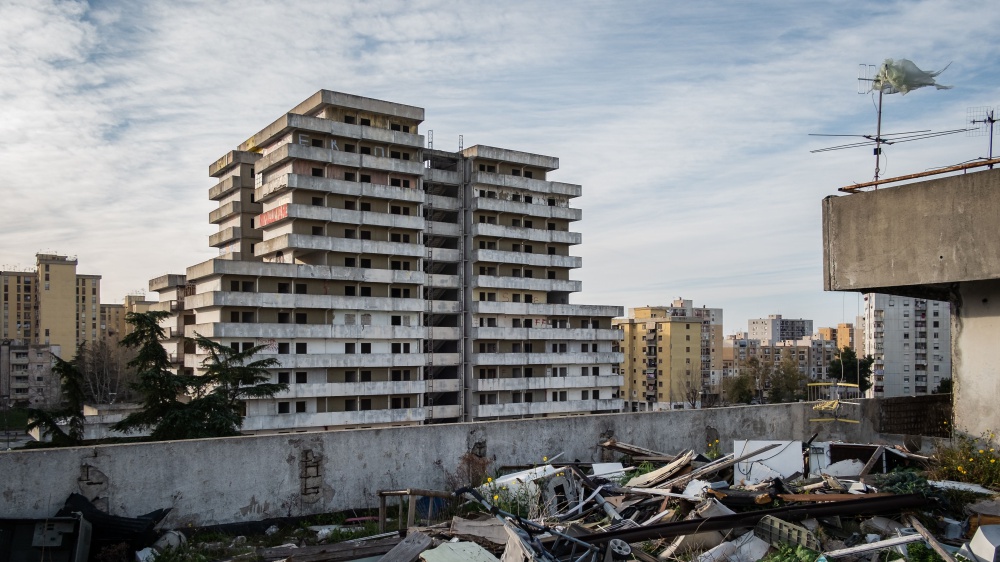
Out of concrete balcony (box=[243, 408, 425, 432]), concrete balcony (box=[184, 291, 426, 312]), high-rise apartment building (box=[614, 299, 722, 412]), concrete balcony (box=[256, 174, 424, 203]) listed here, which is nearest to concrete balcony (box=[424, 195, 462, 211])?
concrete balcony (box=[256, 174, 424, 203])

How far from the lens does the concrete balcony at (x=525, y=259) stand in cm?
5559

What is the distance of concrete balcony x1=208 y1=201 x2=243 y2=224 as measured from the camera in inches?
2093

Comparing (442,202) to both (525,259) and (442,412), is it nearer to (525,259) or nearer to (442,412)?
(525,259)

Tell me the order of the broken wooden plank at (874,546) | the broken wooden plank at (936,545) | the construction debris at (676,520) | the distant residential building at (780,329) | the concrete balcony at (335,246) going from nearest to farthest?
the broken wooden plank at (936,545) < the broken wooden plank at (874,546) < the construction debris at (676,520) < the concrete balcony at (335,246) < the distant residential building at (780,329)

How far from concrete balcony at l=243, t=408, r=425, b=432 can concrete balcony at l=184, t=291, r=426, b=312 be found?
21.3 feet

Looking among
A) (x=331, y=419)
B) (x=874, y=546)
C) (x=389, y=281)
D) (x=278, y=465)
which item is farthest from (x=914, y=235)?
(x=389, y=281)

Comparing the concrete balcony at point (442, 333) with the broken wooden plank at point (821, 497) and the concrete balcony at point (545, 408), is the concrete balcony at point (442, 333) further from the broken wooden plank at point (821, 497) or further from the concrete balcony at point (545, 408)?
the broken wooden plank at point (821, 497)

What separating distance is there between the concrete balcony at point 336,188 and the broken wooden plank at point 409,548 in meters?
42.3

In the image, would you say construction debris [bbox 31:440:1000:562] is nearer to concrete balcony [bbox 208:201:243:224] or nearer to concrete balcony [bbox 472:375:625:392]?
concrete balcony [bbox 472:375:625:392]

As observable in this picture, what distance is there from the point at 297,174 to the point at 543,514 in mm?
42421

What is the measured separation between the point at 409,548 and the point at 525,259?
169 feet

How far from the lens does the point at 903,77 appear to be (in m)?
11.1

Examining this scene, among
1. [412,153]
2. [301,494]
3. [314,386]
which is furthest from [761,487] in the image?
[412,153]

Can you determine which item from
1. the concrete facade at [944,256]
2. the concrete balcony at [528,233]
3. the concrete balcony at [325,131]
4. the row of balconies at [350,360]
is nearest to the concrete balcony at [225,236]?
the concrete balcony at [325,131]
